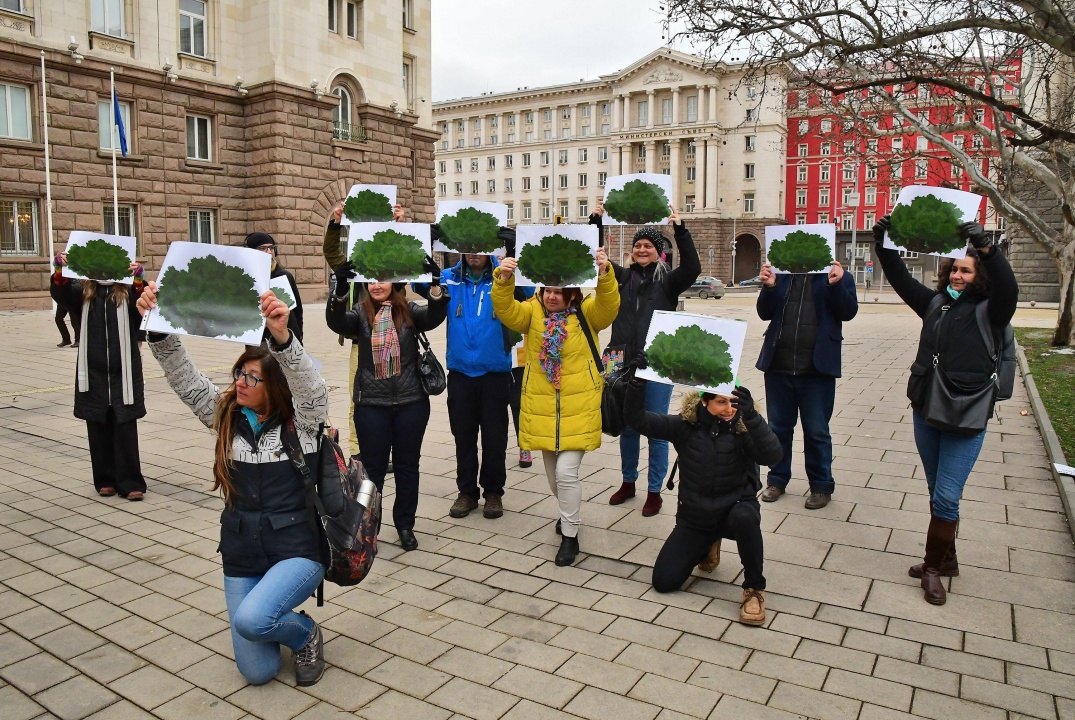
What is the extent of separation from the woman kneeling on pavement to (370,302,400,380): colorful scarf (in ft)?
5.00

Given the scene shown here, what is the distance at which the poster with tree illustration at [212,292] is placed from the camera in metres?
3.52

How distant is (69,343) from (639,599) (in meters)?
16.0

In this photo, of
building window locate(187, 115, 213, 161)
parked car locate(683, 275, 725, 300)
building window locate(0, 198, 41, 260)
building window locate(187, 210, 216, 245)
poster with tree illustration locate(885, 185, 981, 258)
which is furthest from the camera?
parked car locate(683, 275, 725, 300)

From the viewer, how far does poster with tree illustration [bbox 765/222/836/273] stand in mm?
5832

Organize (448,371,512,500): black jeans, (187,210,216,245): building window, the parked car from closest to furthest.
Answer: (448,371,512,500): black jeans → (187,210,216,245): building window → the parked car

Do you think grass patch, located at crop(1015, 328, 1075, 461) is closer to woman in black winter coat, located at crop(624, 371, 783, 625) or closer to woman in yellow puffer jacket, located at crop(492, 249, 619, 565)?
woman in black winter coat, located at crop(624, 371, 783, 625)

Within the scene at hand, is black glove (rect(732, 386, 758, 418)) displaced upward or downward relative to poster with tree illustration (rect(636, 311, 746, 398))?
downward

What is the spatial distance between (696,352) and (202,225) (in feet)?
88.4

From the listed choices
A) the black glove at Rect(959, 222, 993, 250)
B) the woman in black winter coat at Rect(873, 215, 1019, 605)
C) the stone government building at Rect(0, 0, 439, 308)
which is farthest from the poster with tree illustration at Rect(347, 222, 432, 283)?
the stone government building at Rect(0, 0, 439, 308)

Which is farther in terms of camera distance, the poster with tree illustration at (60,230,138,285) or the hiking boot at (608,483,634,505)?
the hiking boot at (608,483,634,505)

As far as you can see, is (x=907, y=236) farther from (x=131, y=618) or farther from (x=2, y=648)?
(x=2, y=648)

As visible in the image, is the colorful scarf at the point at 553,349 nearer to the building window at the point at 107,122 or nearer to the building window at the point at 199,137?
the building window at the point at 107,122

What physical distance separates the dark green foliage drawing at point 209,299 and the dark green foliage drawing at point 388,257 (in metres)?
1.58

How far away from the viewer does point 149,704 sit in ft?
11.5
